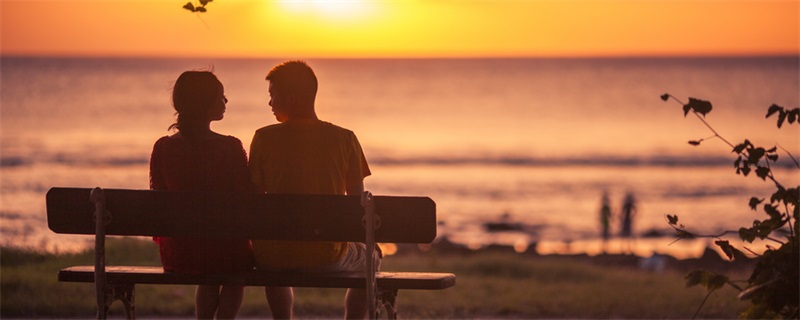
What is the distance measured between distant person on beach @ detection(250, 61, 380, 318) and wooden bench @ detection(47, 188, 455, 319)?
11cm

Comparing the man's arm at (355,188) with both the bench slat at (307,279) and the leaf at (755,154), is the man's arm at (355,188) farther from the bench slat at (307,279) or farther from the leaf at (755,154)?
the leaf at (755,154)

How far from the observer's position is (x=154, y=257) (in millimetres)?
12156

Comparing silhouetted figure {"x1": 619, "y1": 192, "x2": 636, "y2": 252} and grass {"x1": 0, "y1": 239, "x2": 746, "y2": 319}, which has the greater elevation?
silhouetted figure {"x1": 619, "y1": 192, "x2": 636, "y2": 252}

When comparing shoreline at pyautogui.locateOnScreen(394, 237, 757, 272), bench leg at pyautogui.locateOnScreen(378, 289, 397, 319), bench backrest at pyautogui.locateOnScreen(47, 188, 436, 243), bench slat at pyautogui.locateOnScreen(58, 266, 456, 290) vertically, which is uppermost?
bench backrest at pyautogui.locateOnScreen(47, 188, 436, 243)

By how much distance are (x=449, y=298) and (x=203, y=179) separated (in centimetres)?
404

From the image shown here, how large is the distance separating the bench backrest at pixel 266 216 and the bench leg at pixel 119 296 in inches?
14.0

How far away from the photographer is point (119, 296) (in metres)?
6.12

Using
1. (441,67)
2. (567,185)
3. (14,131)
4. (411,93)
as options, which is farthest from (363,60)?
(567,185)

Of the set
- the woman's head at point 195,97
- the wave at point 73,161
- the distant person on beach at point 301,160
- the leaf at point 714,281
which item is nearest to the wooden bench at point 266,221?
the distant person on beach at point 301,160

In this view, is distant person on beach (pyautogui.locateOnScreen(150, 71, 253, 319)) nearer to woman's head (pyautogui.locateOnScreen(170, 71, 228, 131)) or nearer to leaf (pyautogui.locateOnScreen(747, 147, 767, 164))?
woman's head (pyautogui.locateOnScreen(170, 71, 228, 131))

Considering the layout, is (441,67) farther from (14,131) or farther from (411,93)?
(14,131)

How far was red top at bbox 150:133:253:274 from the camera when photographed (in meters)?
5.76

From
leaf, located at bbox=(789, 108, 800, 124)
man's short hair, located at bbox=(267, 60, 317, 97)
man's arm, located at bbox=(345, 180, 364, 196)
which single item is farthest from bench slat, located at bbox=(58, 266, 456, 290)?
leaf, located at bbox=(789, 108, 800, 124)

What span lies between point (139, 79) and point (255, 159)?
122493 millimetres
